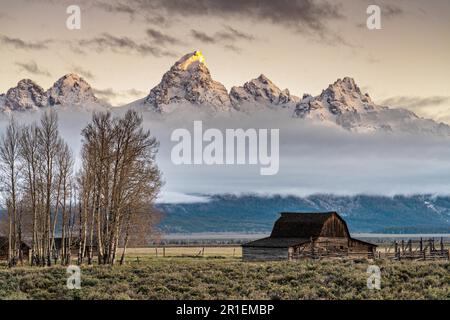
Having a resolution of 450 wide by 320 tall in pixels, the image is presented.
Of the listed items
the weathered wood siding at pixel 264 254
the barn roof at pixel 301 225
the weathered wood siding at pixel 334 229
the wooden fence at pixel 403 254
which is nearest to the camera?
the wooden fence at pixel 403 254

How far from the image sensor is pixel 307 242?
224ft

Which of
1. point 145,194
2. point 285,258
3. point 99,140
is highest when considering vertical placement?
point 99,140

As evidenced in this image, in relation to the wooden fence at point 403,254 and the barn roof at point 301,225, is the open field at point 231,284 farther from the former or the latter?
the barn roof at point 301,225

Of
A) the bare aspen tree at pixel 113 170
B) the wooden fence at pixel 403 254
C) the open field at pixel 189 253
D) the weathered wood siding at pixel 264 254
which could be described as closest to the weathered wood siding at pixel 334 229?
the wooden fence at pixel 403 254

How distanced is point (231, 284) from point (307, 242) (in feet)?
117

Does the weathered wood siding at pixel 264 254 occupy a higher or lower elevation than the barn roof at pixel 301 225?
lower

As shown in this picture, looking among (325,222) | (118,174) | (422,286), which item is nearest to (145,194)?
(118,174)

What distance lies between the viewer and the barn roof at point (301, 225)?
70438mm

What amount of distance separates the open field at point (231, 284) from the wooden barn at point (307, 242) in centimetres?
2620

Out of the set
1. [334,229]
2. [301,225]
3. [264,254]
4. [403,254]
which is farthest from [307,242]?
[403,254]

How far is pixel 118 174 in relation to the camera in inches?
2046

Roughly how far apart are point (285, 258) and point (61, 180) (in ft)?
80.3
